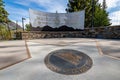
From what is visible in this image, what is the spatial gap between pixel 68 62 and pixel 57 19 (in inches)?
274

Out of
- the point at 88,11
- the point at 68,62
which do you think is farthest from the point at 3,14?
the point at 68,62

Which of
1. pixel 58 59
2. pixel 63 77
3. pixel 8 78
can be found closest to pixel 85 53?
pixel 58 59

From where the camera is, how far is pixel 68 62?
403cm

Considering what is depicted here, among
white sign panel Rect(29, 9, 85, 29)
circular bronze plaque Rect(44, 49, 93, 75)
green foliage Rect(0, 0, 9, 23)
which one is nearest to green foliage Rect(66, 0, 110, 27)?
white sign panel Rect(29, 9, 85, 29)

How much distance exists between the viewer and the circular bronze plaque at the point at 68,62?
3605mm

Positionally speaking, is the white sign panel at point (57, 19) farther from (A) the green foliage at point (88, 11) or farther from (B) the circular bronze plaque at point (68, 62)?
(A) the green foliage at point (88, 11)

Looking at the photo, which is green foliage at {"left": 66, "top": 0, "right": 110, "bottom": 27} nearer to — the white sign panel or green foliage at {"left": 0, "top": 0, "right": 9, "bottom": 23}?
the white sign panel

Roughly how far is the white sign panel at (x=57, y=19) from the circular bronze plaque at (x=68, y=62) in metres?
5.79

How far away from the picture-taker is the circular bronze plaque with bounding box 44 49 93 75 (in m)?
3.60

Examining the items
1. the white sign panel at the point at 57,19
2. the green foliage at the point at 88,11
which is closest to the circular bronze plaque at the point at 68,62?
the white sign panel at the point at 57,19

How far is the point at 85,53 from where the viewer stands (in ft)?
15.9

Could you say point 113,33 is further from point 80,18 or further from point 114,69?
point 114,69

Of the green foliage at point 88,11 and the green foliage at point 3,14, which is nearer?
the green foliage at point 88,11

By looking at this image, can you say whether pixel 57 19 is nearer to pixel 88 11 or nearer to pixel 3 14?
pixel 88 11
